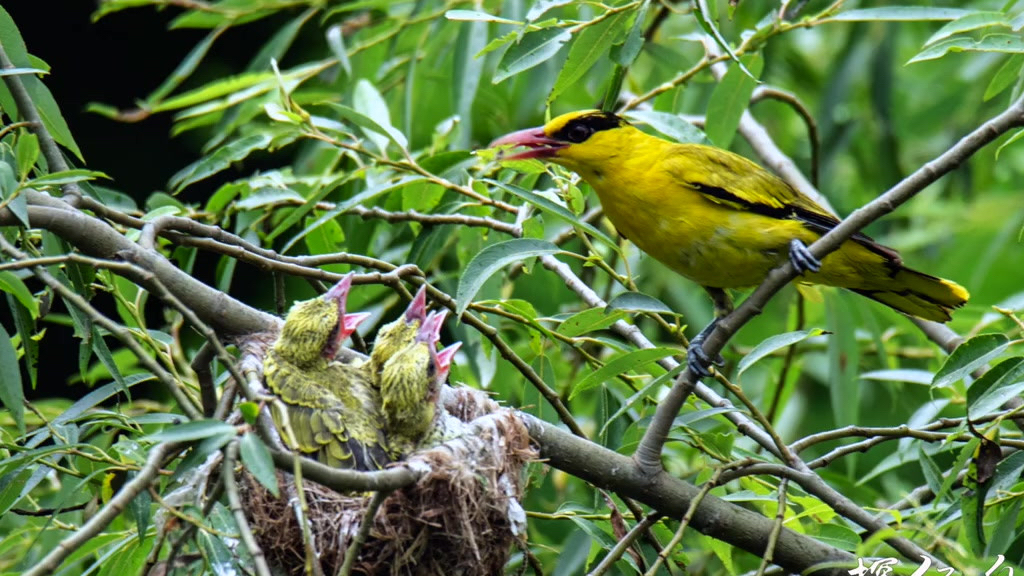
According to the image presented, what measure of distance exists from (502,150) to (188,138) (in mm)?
5866

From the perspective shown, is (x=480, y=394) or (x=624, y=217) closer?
(x=480, y=394)

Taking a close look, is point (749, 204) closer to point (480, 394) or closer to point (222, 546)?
point (480, 394)

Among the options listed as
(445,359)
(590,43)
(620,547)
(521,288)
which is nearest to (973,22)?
(590,43)

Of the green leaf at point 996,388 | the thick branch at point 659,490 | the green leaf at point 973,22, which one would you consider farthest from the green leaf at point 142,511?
the green leaf at point 973,22

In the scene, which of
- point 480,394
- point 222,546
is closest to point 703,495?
point 480,394

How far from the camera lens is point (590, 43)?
3.15 m

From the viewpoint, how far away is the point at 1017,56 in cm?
318

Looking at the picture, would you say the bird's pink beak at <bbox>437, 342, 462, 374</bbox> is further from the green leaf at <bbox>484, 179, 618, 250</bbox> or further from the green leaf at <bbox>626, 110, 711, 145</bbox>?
the green leaf at <bbox>626, 110, 711, 145</bbox>

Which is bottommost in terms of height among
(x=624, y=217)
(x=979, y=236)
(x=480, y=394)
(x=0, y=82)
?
(x=979, y=236)

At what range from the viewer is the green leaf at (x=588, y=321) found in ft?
10.1

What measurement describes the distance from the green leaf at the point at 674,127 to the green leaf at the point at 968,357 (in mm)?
1099

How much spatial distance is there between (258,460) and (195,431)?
0.41 ft

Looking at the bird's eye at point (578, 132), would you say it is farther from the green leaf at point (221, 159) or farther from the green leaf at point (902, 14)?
the green leaf at point (221, 159)

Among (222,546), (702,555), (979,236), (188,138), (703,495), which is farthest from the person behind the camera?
(188,138)
